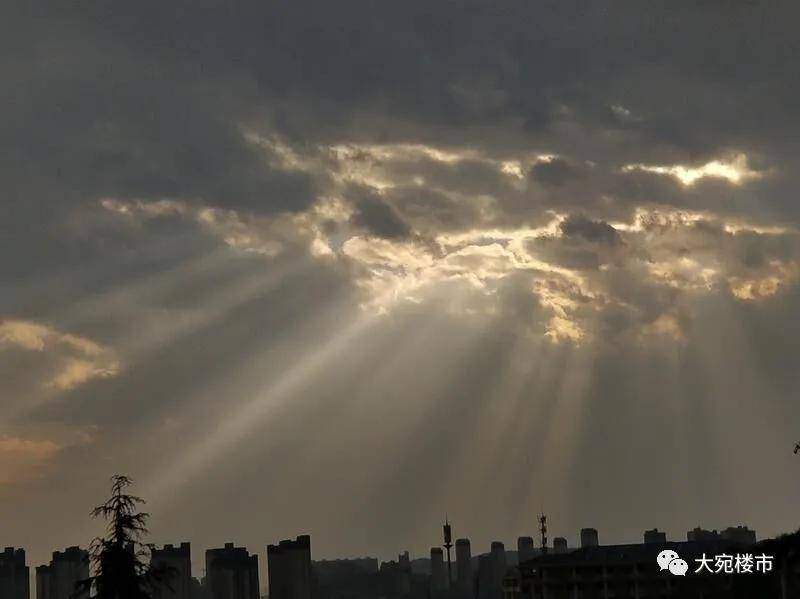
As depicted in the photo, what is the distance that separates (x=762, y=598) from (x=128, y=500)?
11323cm

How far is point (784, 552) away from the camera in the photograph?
5138 cm

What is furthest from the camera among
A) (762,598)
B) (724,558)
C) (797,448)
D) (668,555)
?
(668,555)

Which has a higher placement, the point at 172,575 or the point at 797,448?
the point at 797,448

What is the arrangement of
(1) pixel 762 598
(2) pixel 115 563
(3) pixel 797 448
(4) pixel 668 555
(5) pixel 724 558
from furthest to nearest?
1. (4) pixel 668 555
2. (1) pixel 762 598
3. (5) pixel 724 558
4. (2) pixel 115 563
5. (3) pixel 797 448

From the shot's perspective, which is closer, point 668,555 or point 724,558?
point 724,558

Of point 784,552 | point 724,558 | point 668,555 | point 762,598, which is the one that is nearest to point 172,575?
point 784,552

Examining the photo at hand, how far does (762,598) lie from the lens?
151 metres

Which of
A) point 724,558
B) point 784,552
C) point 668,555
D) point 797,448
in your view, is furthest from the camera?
point 668,555

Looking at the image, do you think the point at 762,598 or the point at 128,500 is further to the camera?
the point at 762,598

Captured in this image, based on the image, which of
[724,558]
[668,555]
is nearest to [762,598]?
[668,555]

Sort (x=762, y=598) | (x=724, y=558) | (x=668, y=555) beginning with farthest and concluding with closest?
(x=668, y=555)
(x=762, y=598)
(x=724, y=558)

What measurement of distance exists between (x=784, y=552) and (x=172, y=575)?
25256 mm

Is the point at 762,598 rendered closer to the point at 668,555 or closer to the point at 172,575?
the point at 668,555

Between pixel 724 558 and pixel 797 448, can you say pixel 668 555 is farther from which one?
pixel 797 448
